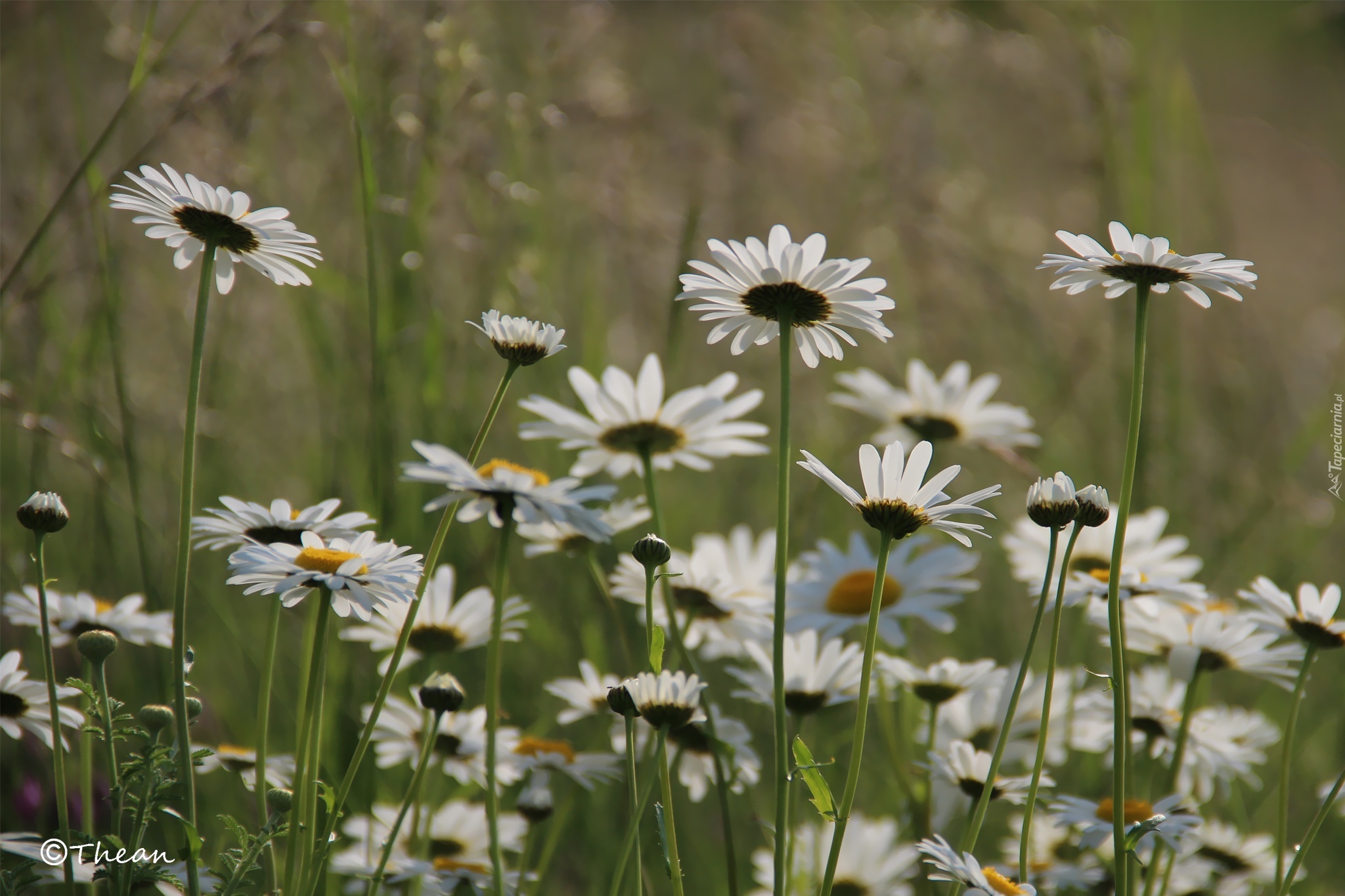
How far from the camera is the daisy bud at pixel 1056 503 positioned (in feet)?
2.81

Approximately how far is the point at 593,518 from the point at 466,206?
1.37 m

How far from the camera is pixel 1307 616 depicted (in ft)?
3.52

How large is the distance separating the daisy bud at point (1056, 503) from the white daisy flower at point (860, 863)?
53cm

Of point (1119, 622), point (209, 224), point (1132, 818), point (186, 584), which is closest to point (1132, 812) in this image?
point (1132, 818)

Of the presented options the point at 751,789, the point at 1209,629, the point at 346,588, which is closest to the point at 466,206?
the point at 751,789

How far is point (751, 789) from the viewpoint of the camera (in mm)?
1810

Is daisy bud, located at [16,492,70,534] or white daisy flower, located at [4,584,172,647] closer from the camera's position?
daisy bud, located at [16,492,70,534]

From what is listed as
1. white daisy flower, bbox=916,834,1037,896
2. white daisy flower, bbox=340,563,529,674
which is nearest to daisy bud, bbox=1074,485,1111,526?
white daisy flower, bbox=916,834,1037,896

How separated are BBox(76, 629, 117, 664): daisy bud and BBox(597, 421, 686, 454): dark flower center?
0.55 meters

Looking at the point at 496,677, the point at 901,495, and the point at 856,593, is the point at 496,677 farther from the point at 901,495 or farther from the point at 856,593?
the point at 856,593

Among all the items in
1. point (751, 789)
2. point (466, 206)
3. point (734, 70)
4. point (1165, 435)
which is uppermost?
point (734, 70)

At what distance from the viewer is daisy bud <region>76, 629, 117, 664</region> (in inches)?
34.4

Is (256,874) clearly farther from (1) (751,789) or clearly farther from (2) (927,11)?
(2) (927,11)

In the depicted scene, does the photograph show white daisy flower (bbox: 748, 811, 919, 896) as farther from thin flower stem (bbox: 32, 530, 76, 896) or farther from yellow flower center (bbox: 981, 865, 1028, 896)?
thin flower stem (bbox: 32, 530, 76, 896)
